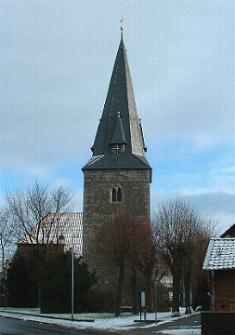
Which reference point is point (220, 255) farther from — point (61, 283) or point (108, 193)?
point (108, 193)

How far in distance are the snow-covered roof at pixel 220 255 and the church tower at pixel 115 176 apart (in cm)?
3999

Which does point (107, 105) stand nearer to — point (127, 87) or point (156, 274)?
point (127, 87)

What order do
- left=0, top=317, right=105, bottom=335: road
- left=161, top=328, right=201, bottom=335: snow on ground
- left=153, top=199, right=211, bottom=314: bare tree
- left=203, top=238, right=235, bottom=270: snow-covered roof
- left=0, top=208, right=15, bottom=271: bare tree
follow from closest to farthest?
left=203, top=238, right=235, bottom=270: snow-covered roof, left=161, top=328, right=201, bottom=335: snow on ground, left=0, top=317, right=105, bottom=335: road, left=153, top=199, right=211, bottom=314: bare tree, left=0, top=208, right=15, bottom=271: bare tree

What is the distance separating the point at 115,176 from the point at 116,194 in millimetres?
2133

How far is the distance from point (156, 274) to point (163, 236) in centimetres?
942

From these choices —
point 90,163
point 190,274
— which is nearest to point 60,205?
point 90,163

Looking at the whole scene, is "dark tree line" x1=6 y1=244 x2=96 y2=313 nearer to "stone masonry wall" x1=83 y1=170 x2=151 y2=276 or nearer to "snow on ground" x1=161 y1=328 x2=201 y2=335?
"stone masonry wall" x1=83 y1=170 x2=151 y2=276

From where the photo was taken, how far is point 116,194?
234 feet

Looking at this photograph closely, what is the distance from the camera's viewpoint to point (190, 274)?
5159cm

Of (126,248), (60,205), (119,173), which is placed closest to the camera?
(126,248)

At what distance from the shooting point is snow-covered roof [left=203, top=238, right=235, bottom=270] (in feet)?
86.0

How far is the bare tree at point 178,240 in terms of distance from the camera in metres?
46.4

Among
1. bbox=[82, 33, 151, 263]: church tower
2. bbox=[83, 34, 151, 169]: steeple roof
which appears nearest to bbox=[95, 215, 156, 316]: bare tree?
bbox=[82, 33, 151, 263]: church tower

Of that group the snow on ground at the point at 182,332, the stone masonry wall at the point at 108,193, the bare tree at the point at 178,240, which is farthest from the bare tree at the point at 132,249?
the snow on ground at the point at 182,332
